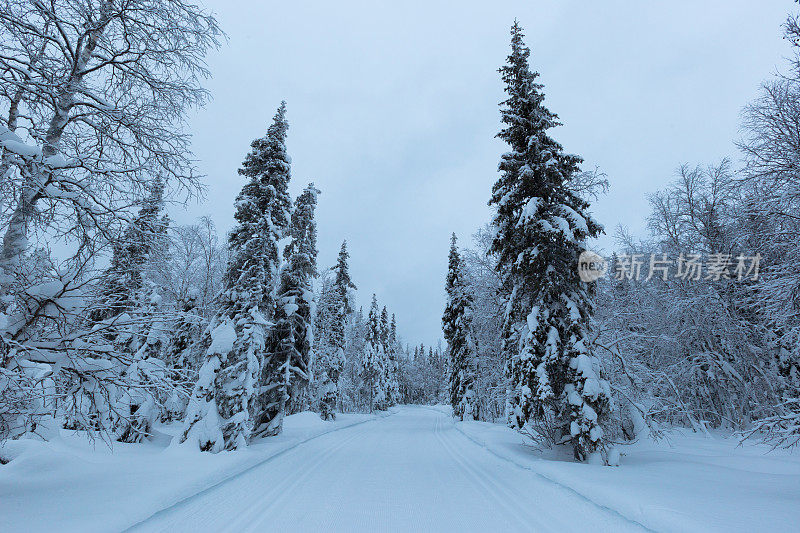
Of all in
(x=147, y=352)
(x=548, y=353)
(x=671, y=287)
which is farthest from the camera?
(x=671, y=287)

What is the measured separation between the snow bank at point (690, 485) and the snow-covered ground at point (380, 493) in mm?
31

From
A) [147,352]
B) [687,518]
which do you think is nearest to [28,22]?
[687,518]

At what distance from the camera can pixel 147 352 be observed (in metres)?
17.2

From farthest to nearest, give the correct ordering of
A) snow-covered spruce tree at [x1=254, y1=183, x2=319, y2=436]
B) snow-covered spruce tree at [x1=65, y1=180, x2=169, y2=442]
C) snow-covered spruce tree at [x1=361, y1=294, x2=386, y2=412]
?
snow-covered spruce tree at [x1=361, y1=294, x2=386, y2=412]
snow-covered spruce tree at [x1=254, y1=183, x2=319, y2=436]
snow-covered spruce tree at [x1=65, y1=180, x2=169, y2=442]

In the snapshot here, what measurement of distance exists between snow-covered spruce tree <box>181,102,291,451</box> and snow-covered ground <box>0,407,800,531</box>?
138cm

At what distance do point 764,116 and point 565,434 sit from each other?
34.1 ft

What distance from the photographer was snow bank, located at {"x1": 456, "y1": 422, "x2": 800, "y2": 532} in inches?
207

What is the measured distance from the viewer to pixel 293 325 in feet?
64.0

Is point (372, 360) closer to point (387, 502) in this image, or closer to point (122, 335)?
point (387, 502)

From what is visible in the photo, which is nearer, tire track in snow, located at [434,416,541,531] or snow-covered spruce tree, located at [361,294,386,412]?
tire track in snow, located at [434,416,541,531]

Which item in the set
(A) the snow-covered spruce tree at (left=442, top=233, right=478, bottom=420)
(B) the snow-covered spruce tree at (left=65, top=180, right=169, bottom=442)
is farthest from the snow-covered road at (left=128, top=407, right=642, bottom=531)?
(A) the snow-covered spruce tree at (left=442, top=233, right=478, bottom=420)

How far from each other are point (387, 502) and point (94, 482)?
5.34 metres

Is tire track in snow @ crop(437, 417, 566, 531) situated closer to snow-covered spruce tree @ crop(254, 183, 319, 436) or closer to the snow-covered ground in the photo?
the snow-covered ground

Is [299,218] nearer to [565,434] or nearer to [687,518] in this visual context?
[565,434]
